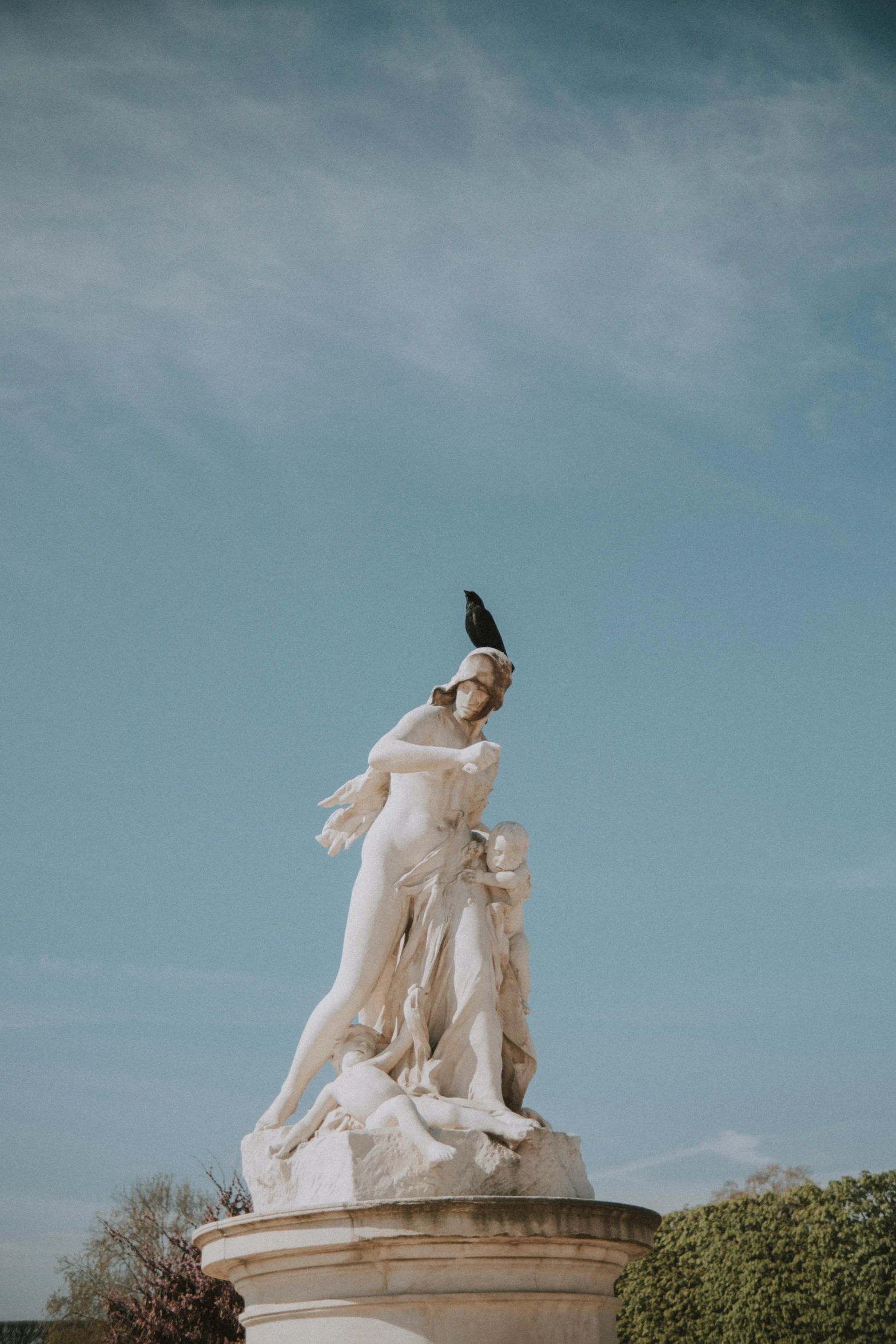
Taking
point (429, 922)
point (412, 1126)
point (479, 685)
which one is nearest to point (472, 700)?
point (479, 685)

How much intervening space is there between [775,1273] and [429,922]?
9.35m

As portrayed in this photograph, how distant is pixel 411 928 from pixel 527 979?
0.70 metres

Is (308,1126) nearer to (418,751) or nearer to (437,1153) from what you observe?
(437,1153)

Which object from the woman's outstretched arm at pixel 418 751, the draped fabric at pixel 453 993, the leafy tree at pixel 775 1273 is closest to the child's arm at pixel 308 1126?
the draped fabric at pixel 453 993

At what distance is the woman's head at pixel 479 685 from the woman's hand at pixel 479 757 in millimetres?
504

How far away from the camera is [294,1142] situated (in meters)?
6.61

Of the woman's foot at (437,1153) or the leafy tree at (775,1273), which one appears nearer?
the woman's foot at (437,1153)

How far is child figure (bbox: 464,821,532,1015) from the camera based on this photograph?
7199 millimetres

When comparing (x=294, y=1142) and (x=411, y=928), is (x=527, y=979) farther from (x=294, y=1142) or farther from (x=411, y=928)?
(x=294, y=1142)

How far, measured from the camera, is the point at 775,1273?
1412 centimetres

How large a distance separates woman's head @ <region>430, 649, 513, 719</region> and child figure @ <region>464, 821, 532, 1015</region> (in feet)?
2.64

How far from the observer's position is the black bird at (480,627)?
8.07 m

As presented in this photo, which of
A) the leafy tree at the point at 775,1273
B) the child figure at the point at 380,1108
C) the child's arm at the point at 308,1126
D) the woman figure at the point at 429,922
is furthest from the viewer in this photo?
the leafy tree at the point at 775,1273

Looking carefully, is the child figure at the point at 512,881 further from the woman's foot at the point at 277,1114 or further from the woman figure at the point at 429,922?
the woman's foot at the point at 277,1114
